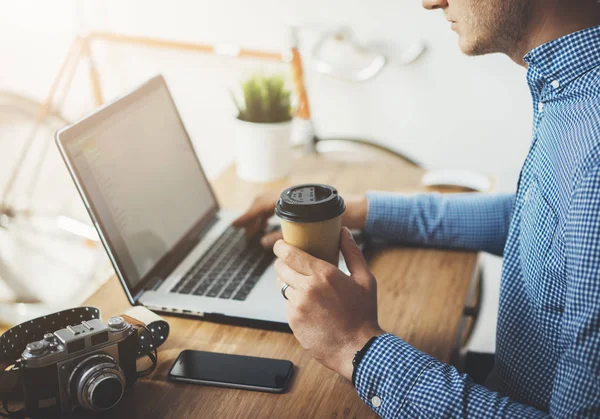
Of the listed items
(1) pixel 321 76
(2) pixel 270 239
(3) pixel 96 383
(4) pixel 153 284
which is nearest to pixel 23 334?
(3) pixel 96 383

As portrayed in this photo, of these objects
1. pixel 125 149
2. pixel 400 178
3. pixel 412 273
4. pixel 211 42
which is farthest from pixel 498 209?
pixel 211 42

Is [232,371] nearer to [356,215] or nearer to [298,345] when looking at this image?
[298,345]

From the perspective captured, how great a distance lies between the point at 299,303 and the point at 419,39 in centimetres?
131

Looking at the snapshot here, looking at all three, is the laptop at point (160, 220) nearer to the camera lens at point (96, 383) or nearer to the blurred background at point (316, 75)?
the camera lens at point (96, 383)

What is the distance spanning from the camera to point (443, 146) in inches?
79.6

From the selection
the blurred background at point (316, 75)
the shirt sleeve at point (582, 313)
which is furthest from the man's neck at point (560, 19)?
the blurred background at point (316, 75)

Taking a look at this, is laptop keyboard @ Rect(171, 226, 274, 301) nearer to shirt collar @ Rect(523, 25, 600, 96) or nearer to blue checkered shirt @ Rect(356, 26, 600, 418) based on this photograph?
blue checkered shirt @ Rect(356, 26, 600, 418)

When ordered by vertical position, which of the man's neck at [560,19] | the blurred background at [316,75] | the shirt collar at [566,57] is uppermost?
the man's neck at [560,19]

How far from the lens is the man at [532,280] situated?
675 mm

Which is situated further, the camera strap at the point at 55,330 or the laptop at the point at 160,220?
the laptop at the point at 160,220

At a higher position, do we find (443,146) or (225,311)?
(225,311)

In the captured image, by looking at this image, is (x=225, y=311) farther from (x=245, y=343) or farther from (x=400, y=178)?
(x=400, y=178)

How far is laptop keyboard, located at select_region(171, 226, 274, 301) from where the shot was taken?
104 cm

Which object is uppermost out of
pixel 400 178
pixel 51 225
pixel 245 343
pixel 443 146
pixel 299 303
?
pixel 299 303
